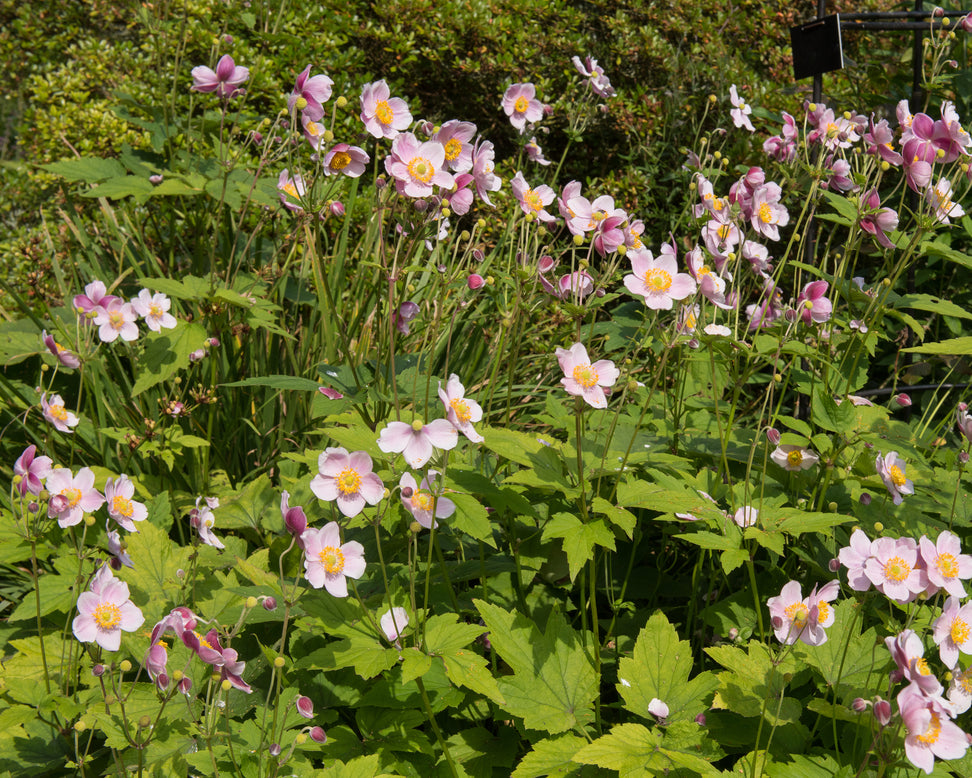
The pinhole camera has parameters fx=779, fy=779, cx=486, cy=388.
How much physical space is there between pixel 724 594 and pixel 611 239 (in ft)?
3.61

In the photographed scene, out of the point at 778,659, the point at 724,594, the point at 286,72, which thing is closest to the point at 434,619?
the point at 778,659

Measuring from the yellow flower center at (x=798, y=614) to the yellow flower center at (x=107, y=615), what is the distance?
1227mm

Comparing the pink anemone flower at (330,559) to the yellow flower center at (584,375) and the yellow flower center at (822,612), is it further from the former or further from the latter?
the yellow flower center at (822,612)

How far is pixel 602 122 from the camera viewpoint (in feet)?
14.0

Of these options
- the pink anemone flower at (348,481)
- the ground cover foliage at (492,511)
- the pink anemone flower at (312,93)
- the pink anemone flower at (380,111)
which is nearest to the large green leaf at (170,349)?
the ground cover foliage at (492,511)

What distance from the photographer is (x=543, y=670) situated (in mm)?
1628

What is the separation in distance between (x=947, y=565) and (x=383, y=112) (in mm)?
1499

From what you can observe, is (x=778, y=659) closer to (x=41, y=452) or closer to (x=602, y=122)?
(x=41, y=452)

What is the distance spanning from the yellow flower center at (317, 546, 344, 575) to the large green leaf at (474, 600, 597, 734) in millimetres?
345

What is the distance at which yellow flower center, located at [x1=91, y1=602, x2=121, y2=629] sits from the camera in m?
1.44

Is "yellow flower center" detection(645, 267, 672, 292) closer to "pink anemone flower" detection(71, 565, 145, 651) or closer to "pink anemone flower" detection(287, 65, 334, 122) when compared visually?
"pink anemone flower" detection(287, 65, 334, 122)

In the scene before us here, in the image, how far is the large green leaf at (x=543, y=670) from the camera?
157 cm

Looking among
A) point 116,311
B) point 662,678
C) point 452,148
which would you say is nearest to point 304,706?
point 662,678

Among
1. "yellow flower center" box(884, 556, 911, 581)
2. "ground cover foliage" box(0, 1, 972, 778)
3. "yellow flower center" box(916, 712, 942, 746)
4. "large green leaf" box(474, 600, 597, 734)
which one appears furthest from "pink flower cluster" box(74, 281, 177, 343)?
"yellow flower center" box(916, 712, 942, 746)
